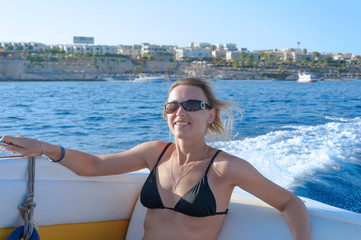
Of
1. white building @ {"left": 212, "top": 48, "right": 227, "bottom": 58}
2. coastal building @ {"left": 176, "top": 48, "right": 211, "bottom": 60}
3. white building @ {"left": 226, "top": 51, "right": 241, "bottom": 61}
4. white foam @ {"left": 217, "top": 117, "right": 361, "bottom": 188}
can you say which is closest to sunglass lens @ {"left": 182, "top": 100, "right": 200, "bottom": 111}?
white foam @ {"left": 217, "top": 117, "right": 361, "bottom": 188}

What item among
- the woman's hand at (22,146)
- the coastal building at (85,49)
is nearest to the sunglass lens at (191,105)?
the woman's hand at (22,146)

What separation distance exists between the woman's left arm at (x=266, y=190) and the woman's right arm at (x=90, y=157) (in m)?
0.35

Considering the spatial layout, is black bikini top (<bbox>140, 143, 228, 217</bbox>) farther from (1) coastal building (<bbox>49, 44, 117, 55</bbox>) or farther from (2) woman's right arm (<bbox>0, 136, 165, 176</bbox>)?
→ (1) coastal building (<bbox>49, 44, 117, 55</bbox>)

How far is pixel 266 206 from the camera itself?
1.33 m

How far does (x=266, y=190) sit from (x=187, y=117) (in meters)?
0.35

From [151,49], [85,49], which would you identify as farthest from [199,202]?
[85,49]

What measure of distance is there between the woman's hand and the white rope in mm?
25

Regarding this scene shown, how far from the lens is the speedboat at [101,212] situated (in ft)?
3.98

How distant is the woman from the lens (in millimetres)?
1220

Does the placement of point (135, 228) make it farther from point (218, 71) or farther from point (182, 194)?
point (218, 71)

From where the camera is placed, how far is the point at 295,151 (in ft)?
16.4

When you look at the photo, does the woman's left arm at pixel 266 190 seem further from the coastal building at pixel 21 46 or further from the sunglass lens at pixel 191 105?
the coastal building at pixel 21 46

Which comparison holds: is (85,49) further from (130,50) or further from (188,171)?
(188,171)

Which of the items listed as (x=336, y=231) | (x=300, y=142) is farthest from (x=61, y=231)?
(x=300, y=142)
